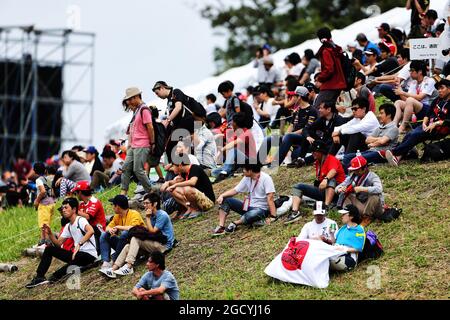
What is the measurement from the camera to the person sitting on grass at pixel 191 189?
1883 cm

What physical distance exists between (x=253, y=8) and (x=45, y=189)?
34362mm

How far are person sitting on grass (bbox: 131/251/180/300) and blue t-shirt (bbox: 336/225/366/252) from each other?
2.33 m

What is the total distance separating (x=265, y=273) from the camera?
1523 cm

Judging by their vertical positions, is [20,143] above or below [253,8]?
below

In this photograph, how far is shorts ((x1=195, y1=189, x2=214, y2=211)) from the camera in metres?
19.1

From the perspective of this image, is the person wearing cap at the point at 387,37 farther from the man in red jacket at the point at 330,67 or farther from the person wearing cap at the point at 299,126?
the man in red jacket at the point at 330,67

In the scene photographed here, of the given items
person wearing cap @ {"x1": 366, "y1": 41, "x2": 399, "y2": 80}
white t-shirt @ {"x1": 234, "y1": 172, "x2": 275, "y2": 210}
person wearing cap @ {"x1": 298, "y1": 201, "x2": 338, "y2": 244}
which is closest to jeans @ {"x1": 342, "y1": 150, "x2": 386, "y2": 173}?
white t-shirt @ {"x1": 234, "y1": 172, "x2": 275, "y2": 210}

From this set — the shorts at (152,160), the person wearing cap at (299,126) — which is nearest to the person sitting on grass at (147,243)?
the shorts at (152,160)

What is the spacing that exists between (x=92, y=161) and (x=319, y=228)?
1044 cm

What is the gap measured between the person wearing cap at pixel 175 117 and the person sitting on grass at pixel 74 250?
2711 mm

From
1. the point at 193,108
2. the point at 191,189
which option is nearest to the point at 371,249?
the point at 191,189
